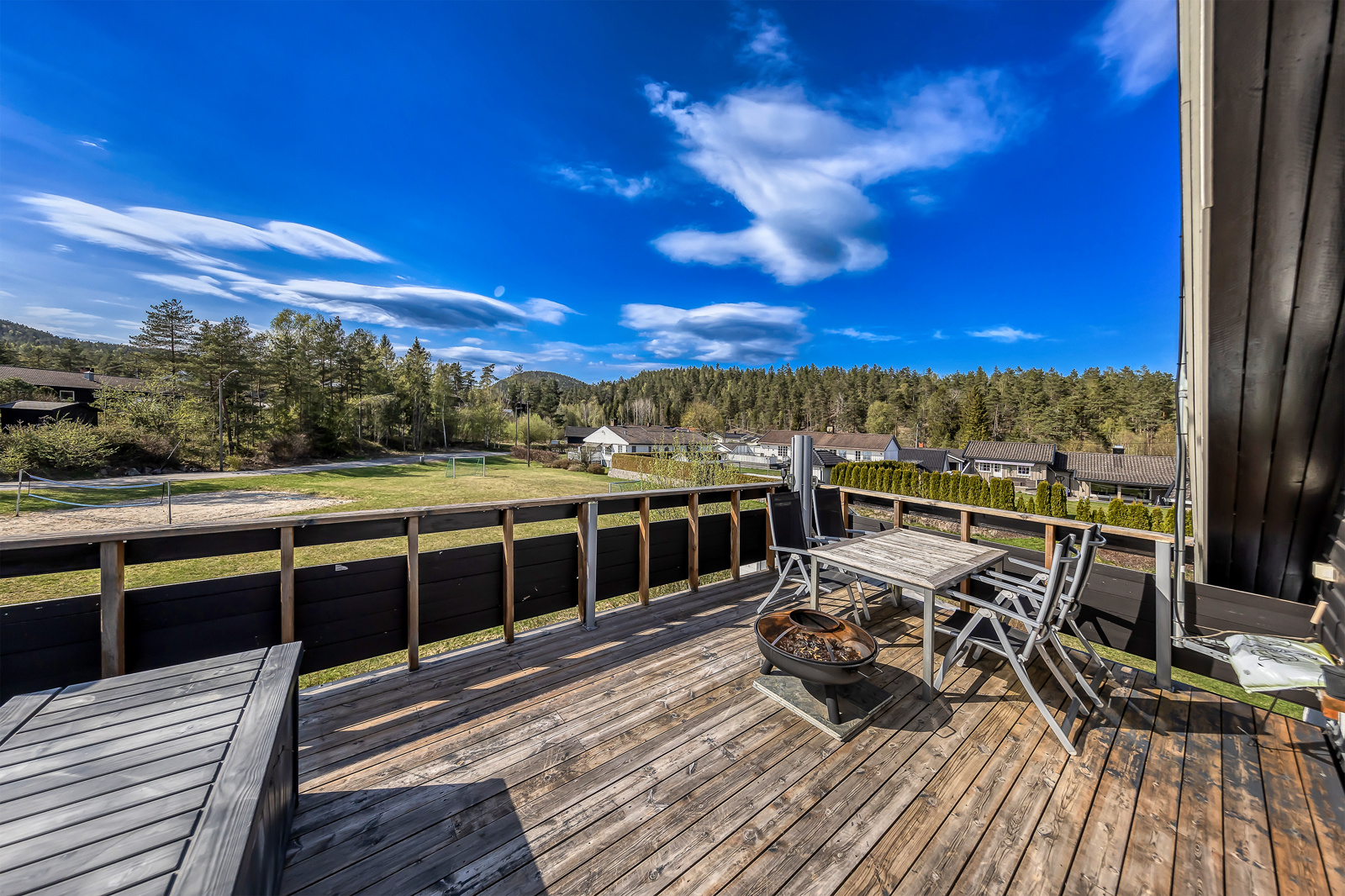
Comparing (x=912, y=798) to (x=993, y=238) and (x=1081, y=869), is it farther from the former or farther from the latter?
(x=993, y=238)

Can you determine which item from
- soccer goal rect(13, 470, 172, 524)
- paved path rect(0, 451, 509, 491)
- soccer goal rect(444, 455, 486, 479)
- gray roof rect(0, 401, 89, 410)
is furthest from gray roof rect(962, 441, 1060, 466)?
gray roof rect(0, 401, 89, 410)

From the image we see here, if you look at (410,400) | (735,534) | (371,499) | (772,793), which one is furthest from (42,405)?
(772,793)

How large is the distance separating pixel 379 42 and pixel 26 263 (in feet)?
48.3

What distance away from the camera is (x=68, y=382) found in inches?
965

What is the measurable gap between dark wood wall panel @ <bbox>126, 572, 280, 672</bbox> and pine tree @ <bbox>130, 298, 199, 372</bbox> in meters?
31.5

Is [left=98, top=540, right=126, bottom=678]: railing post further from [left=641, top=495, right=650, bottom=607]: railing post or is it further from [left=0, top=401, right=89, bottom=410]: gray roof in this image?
[left=0, top=401, right=89, bottom=410]: gray roof

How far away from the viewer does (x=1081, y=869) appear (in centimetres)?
145

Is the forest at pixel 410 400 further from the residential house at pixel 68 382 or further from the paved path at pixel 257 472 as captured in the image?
the residential house at pixel 68 382

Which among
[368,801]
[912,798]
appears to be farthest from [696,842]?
[368,801]

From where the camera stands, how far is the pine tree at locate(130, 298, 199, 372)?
908 inches

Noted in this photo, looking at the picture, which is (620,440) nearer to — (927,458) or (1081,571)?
(927,458)

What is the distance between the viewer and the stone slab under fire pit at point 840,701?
84.0 inches

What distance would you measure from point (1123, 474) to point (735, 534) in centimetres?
3327

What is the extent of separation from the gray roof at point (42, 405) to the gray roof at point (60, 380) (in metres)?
2.02
